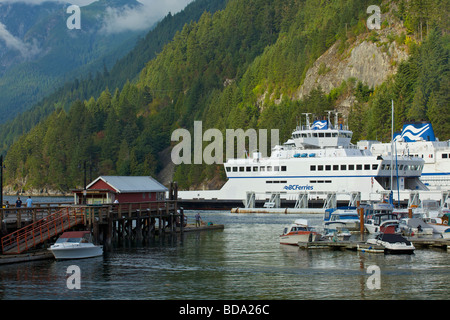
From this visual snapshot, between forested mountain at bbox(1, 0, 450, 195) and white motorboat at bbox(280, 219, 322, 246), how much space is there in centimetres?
6416

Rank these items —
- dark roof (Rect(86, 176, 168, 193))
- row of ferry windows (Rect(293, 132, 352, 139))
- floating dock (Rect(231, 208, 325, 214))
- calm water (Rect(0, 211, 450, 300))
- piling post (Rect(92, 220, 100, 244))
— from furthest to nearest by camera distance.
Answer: row of ferry windows (Rect(293, 132, 352, 139))
floating dock (Rect(231, 208, 325, 214))
dark roof (Rect(86, 176, 168, 193))
piling post (Rect(92, 220, 100, 244))
calm water (Rect(0, 211, 450, 300))

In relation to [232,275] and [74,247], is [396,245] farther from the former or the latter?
[74,247]

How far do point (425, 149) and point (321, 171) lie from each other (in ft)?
57.4

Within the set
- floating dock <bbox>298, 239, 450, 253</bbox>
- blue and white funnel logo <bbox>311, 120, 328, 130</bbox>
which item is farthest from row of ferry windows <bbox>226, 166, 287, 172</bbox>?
floating dock <bbox>298, 239, 450, 253</bbox>

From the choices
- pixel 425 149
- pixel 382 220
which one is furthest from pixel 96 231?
pixel 425 149

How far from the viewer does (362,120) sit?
371 ft

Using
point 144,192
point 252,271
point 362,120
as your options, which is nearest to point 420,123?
point 362,120

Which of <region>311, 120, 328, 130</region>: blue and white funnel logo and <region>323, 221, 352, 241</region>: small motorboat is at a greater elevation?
<region>311, 120, 328, 130</region>: blue and white funnel logo

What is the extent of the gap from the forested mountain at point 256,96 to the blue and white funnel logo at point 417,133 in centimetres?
1111

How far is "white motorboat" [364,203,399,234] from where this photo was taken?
48.7m

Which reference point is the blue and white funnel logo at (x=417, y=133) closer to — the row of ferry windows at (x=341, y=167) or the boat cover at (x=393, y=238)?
the row of ferry windows at (x=341, y=167)

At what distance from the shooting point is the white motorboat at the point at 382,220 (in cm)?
4873

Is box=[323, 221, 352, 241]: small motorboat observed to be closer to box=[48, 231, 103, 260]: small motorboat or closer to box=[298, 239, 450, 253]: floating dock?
box=[298, 239, 450, 253]: floating dock

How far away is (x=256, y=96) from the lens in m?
150
